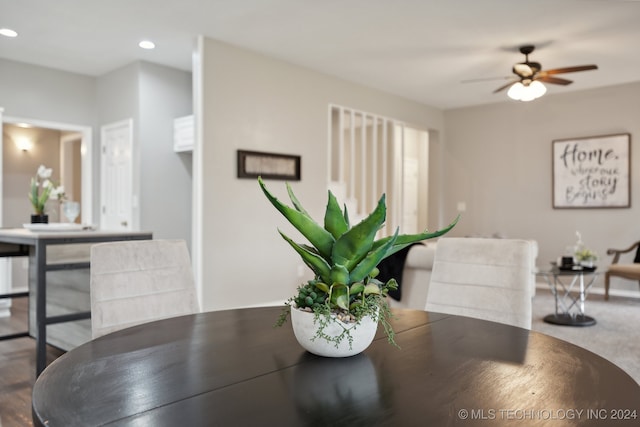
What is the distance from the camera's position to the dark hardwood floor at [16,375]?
2.36 m

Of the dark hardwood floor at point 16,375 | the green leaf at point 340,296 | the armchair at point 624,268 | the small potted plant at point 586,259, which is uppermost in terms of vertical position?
the green leaf at point 340,296

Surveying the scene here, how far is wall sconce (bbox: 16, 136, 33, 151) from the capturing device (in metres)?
6.40

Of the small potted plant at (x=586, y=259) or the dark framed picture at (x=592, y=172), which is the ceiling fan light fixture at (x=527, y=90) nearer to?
the small potted plant at (x=586, y=259)

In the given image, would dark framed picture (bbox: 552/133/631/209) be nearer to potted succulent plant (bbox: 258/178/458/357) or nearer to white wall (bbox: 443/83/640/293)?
white wall (bbox: 443/83/640/293)

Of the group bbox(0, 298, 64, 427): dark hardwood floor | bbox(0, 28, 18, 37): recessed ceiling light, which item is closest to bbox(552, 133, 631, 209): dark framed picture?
bbox(0, 298, 64, 427): dark hardwood floor

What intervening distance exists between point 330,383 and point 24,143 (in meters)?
6.99

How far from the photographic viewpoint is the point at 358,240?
1082 mm

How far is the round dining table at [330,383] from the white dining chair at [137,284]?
1.03 ft

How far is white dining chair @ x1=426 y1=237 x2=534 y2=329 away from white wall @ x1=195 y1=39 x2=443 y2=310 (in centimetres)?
293

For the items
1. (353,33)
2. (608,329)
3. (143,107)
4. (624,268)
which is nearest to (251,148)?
(143,107)

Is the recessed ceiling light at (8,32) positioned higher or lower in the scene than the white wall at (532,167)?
higher

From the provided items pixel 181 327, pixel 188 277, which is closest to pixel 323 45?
pixel 188 277

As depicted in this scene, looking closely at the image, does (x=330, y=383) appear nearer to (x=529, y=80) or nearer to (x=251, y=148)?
(x=251, y=148)

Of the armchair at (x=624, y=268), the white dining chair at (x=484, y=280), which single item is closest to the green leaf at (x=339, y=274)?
the white dining chair at (x=484, y=280)
